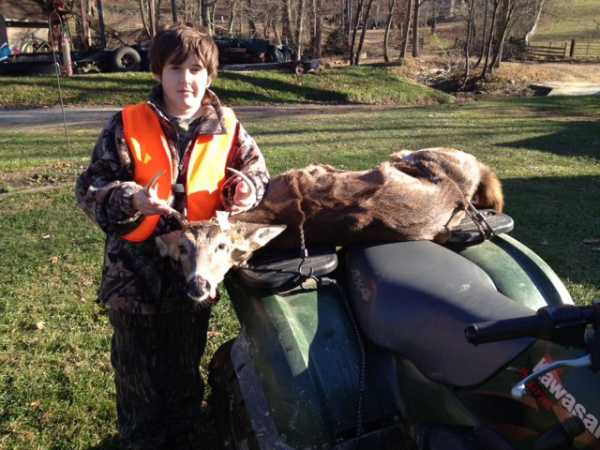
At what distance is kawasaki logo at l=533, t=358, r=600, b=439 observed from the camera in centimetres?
134

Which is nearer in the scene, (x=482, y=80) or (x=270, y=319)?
(x=270, y=319)

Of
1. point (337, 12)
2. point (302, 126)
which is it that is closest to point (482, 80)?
point (302, 126)

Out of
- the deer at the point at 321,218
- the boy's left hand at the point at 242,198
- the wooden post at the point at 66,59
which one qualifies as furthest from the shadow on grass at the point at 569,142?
the wooden post at the point at 66,59

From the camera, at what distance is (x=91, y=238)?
6234 millimetres

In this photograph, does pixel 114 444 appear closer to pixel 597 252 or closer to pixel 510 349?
pixel 510 349

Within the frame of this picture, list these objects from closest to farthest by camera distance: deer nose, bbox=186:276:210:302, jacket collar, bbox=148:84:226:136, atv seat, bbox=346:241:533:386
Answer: atv seat, bbox=346:241:533:386, deer nose, bbox=186:276:210:302, jacket collar, bbox=148:84:226:136

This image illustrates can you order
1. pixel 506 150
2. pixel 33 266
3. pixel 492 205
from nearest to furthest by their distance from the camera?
pixel 492 205 → pixel 33 266 → pixel 506 150

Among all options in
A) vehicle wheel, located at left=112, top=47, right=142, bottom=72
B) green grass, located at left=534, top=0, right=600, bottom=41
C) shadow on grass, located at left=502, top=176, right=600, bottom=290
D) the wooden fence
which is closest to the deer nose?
shadow on grass, located at left=502, top=176, right=600, bottom=290

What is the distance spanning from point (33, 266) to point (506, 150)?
9111 mm

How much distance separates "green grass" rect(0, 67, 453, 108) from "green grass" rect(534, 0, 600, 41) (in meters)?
26.3

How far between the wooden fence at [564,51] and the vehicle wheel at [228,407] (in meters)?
37.6

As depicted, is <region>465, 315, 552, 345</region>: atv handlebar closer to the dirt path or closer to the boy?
the boy

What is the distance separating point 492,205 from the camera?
303cm

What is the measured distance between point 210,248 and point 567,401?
1.23 m
